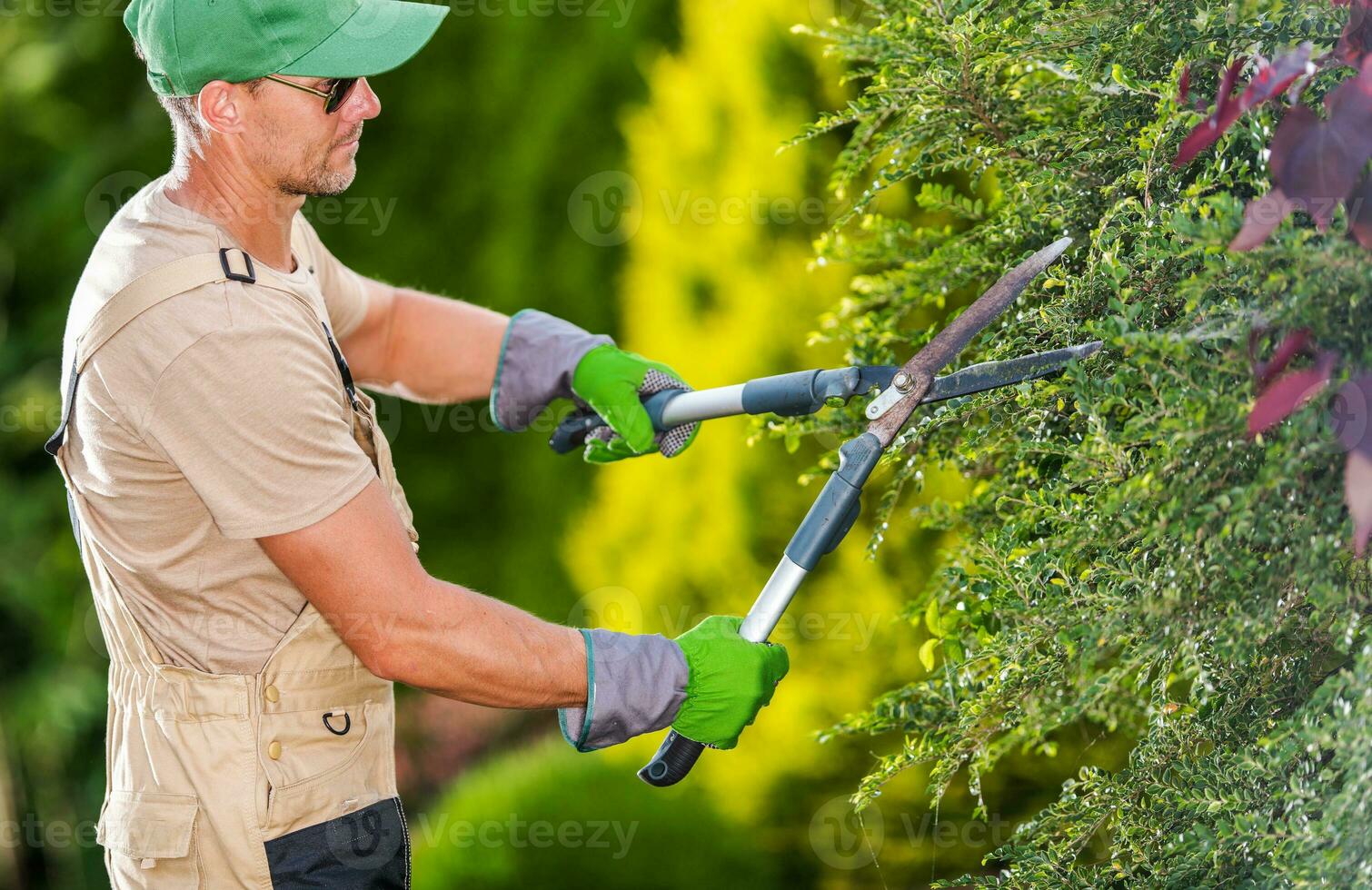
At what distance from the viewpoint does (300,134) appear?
216cm

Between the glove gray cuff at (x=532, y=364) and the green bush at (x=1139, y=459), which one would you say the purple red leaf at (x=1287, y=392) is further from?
the glove gray cuff at (x=532, y=364)

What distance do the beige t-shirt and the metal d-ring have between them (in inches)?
5.5

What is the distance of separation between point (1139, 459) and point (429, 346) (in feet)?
5.44

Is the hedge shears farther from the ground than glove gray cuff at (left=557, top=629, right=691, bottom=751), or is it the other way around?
the hedge shears

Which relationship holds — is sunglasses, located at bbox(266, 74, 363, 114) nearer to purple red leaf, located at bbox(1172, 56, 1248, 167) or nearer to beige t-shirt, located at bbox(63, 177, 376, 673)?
beige t-shirt, located at bbox(63, 177, 376, 673)

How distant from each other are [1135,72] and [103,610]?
1.78 m

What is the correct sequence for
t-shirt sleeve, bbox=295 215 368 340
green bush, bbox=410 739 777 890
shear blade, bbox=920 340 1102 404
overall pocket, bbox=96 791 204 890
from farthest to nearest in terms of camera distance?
green bush, bbox=410 739 777 890 → t-shirt sleeve, bbox=295 215 368 340 → overall pocket, bbox=96 791 204 890 → shear blade, bbox=920 340 1102 404

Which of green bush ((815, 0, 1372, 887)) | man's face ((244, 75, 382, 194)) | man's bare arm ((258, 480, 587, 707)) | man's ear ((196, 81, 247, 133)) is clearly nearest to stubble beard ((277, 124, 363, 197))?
man's face ((244, 75, 382, 194))

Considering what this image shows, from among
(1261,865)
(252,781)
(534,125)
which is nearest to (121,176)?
(534,125)

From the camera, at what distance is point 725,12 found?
4.28m

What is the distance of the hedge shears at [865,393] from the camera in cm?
192

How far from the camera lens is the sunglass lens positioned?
85.1 inches

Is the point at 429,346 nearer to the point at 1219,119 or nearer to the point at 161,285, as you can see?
the point at 161,285

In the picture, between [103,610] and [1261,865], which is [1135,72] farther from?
[103,610]
